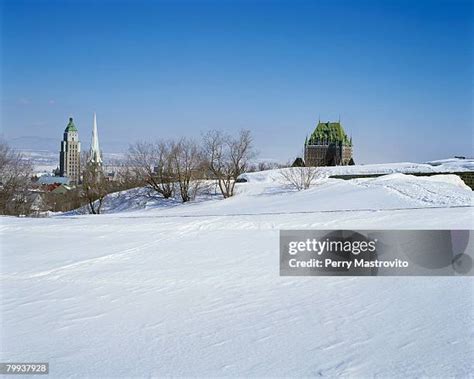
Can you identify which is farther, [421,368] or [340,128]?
[340,128]

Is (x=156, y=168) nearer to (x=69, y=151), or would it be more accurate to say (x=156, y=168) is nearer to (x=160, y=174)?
(x=160, y=174)

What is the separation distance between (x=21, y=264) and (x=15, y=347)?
4421 mm

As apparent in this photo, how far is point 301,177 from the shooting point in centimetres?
2778

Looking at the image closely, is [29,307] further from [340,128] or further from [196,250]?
[340,128]

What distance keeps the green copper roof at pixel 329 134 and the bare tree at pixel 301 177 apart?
52399mm

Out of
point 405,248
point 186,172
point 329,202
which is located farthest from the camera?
point 186,172

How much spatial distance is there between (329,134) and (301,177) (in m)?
55.0

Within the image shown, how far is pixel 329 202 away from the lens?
62.0 feet

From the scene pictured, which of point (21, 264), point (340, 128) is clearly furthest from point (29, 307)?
point (340, 128)

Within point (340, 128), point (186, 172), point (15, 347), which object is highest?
point (340, 128)

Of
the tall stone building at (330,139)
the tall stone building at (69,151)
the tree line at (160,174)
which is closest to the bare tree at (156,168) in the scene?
the tree line at (160,174)

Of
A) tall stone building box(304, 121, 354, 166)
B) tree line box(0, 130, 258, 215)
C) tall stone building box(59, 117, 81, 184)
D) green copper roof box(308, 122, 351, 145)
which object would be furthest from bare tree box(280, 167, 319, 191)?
tall stone building box(59, 117, 81, 184)

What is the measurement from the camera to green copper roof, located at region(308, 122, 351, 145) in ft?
263

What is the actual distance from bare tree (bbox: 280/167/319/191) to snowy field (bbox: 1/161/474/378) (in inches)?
625
